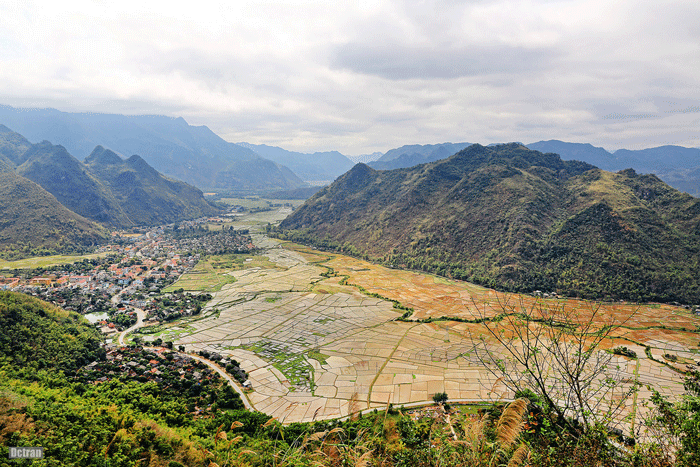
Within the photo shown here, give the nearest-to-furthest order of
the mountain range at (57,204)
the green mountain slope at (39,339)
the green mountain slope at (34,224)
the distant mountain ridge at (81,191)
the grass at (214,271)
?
the green mountain slope at (39,339)
the grass at (214,271)
the green mountain slope at (34,224)
the mountain range at (57,204)
the distant mountain ridge at (81,191)

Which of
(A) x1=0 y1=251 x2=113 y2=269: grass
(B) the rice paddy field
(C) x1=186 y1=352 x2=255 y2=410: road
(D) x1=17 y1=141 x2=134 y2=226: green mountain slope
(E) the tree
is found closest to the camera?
(E) the tree

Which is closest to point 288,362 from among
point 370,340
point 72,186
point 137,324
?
point 370,340

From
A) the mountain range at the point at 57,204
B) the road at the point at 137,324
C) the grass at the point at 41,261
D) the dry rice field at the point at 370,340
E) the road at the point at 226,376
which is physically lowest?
the road at the point at 137,324

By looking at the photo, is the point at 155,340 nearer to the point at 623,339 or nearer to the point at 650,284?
the point at 623,339

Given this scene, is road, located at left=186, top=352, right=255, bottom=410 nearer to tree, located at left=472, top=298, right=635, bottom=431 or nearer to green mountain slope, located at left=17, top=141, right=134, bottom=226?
tree, located at left=472, top=298, right=635, bottom=431

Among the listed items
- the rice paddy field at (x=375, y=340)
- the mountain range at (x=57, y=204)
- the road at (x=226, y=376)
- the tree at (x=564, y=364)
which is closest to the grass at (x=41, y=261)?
the mountain range at (x=57, y=204)

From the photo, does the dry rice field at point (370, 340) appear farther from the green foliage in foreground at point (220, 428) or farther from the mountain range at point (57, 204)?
the mountain range at point (57, 204)

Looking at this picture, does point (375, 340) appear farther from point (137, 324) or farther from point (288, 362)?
point (137, 324)

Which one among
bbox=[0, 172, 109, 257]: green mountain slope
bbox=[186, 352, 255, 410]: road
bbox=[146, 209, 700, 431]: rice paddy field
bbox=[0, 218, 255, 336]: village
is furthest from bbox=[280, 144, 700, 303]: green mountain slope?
bbox=[0, 172, 109, 257]: green mountain slope
